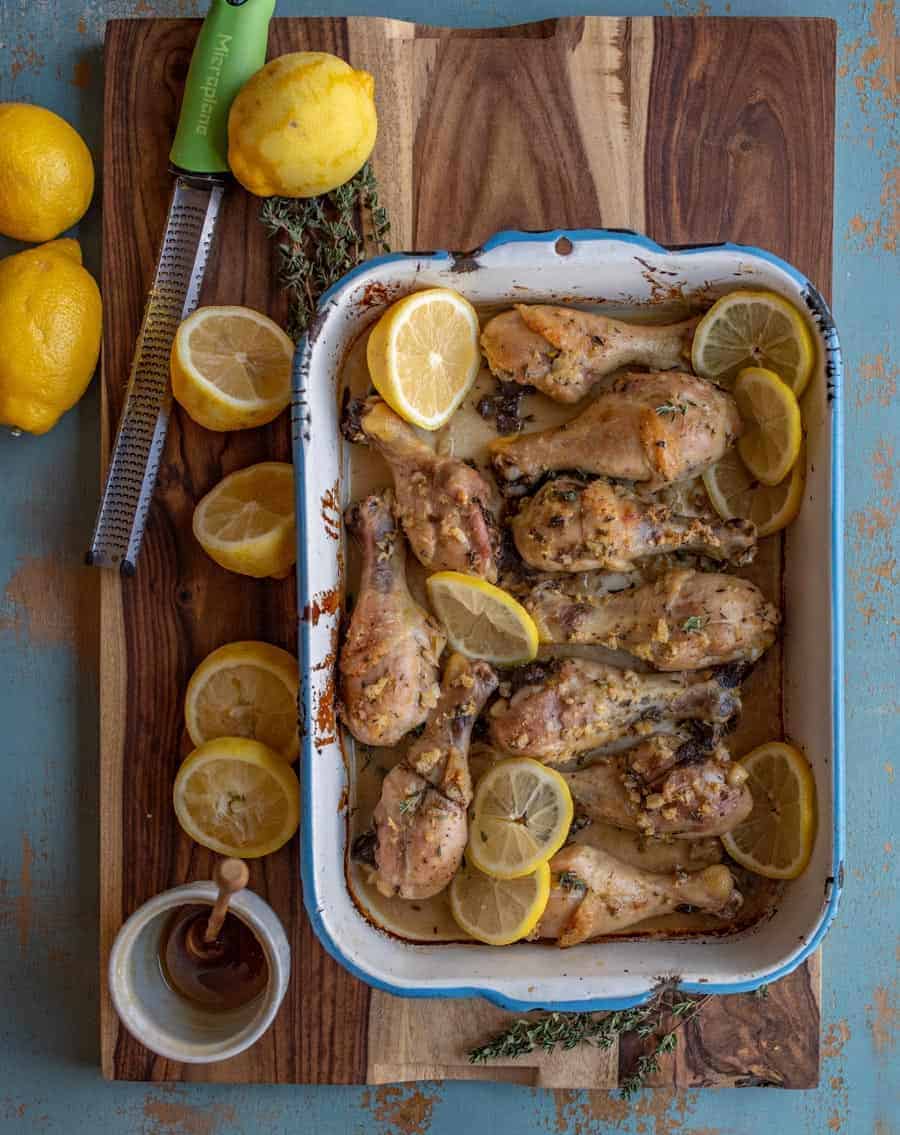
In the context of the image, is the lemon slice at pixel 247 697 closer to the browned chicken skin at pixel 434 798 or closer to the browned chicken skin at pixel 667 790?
the browned chicken skin at pixel 434 798

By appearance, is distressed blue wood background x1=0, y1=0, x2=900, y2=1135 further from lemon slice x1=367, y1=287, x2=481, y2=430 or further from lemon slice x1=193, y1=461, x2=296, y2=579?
lemon slice x1=367, y1=287, x2=481, y2=430

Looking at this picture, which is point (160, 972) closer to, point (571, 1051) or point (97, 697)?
point (97, 697)

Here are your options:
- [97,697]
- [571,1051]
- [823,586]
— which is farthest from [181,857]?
[823,586]

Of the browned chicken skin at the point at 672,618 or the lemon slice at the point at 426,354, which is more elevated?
the lemon slice at the point at 426,354

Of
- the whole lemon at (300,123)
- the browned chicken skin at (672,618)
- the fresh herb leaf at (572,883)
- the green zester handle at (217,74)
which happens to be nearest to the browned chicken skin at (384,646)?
the browned chicken skin at (672,618)

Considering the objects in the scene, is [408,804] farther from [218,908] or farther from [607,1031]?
[607,1031]

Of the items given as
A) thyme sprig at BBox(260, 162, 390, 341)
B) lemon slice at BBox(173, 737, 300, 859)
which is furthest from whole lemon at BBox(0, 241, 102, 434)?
lemon slice at BBox(173, 737, 300, 859)
